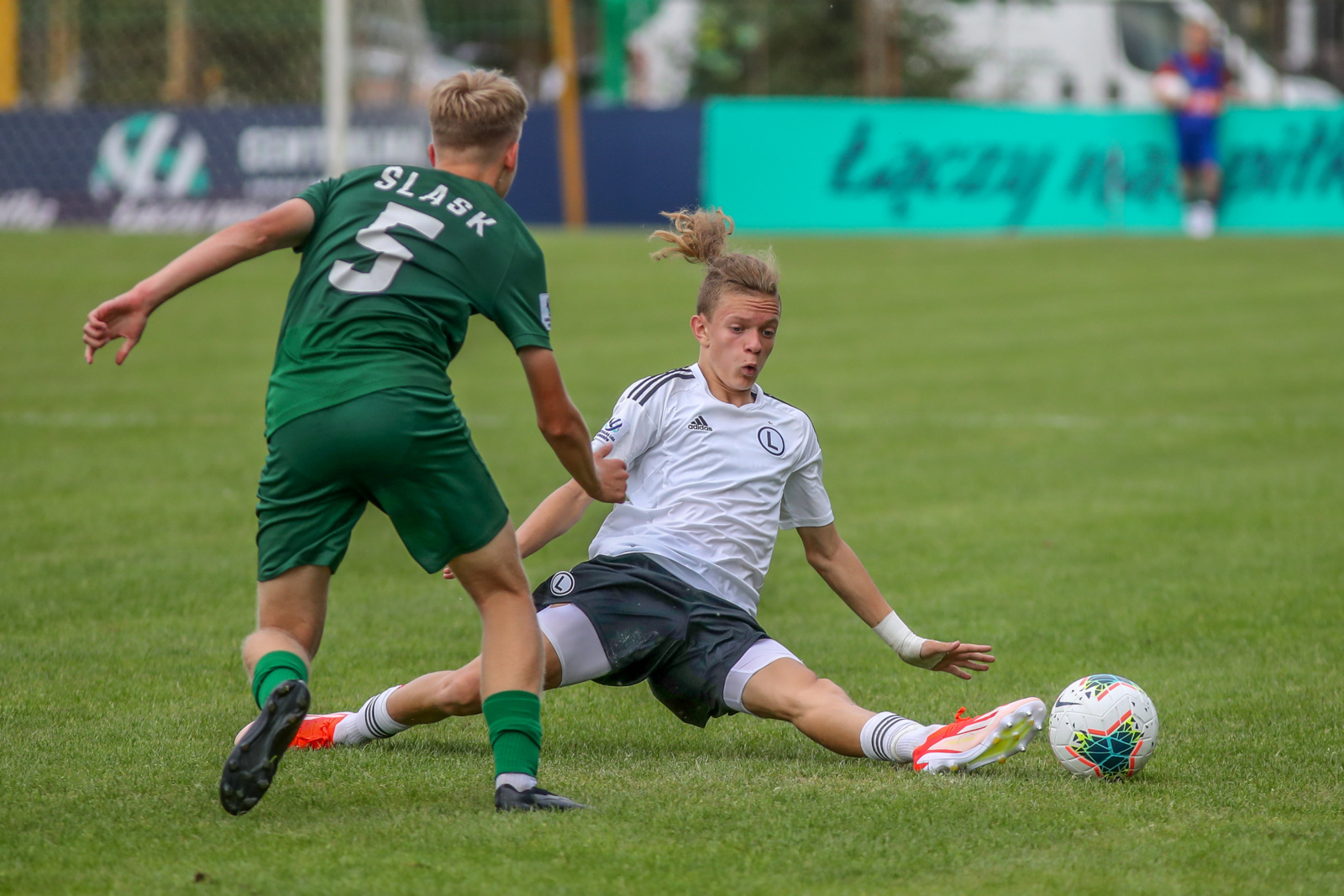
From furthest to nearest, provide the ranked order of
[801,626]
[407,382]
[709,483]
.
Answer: [801,626] < [709,483] < [407,382]

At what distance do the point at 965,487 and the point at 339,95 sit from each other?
9.67 m

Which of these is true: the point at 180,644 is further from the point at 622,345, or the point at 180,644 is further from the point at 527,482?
the point at 622,345

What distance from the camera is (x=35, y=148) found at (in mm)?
21078

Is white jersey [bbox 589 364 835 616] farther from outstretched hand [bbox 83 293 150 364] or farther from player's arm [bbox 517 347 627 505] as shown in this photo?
outstretched hand [bbox 83 293 150 364]

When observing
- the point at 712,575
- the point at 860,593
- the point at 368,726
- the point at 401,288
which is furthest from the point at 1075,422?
the point at 401,288

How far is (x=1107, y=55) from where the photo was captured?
90.6 feet

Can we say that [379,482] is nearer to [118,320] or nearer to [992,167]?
[118,320]

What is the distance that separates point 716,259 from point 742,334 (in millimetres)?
249

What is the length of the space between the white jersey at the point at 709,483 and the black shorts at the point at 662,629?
0.24 ft

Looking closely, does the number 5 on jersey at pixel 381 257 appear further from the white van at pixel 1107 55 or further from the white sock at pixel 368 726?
the white van at pixel 1107 55

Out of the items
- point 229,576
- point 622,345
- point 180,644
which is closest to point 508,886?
point 180,644

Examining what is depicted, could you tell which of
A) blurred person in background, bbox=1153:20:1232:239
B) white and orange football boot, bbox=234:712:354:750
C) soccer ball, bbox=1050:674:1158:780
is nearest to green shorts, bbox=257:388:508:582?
white and orange football boot, bbox=234:712:354:750

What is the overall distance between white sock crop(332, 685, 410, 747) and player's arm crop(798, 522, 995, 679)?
123 centimetres

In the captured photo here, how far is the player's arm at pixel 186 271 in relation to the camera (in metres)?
3.46
